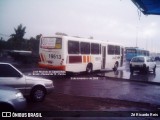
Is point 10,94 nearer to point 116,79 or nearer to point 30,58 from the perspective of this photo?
point 116,79

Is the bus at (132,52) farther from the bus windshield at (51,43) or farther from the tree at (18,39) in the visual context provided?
the bus windshield at (51,43)

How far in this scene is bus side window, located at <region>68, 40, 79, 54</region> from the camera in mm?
18516

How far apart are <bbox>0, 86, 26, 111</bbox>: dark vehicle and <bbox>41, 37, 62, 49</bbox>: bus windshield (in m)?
11.3

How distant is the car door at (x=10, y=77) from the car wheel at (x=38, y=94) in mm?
705

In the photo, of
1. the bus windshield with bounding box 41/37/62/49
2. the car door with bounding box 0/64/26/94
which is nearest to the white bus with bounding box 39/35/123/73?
the bus windshield with bounding box 41/37/62/49

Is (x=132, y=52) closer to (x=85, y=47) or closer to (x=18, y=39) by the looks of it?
(x=18, y=39)

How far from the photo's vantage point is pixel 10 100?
21.2 ft

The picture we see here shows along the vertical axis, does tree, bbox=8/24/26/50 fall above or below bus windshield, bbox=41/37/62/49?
above

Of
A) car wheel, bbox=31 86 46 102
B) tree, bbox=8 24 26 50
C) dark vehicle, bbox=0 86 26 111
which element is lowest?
car wheel, bbox=31 86 46 102

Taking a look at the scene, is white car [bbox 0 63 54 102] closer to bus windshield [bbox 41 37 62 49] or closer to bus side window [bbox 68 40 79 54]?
bus windshield [bbox 41 37 62 49]

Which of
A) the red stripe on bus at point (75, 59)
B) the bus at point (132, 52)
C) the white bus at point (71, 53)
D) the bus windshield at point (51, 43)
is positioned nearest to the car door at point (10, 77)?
the white bus at point (71, 53)

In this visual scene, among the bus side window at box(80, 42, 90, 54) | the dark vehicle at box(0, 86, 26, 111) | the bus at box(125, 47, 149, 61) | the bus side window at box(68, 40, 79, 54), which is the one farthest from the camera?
the bus at box(125, 47, 149, 61)

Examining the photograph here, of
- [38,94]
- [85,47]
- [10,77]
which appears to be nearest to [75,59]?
[85,47]

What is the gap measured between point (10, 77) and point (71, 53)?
33.0 feet
